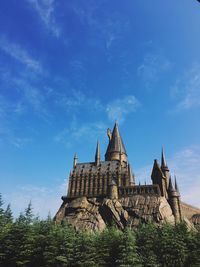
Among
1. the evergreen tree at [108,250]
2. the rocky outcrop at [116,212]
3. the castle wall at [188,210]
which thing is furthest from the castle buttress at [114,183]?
the evergreen tree at [108,250]

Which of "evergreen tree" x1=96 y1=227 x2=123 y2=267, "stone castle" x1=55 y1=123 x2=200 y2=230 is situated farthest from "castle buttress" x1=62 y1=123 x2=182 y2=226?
"evergreen tree" x1=96 y1=227 x2=123 y2=267

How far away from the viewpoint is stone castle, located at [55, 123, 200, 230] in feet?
224

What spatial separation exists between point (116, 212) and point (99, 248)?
95.3ft

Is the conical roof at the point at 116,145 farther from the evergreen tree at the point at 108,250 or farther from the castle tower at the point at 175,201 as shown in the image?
the evergreen tree at the point at 108,250

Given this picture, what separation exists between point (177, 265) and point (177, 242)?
3.32 m

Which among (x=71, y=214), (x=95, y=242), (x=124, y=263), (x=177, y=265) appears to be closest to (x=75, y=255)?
(x=95, y=242)

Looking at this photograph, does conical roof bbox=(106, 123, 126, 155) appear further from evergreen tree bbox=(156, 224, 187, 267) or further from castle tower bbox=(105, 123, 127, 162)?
evergreen tree bbox=(156, 224, 187, 267)

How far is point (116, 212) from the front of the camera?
228ft

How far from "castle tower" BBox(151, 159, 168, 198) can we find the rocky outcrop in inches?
194

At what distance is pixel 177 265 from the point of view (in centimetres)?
3816

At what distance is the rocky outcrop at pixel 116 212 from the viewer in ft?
220

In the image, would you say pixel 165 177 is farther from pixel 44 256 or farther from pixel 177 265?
pixel 44 256

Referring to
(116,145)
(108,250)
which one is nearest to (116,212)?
(108,250)

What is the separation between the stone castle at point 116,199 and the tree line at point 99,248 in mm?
22965
